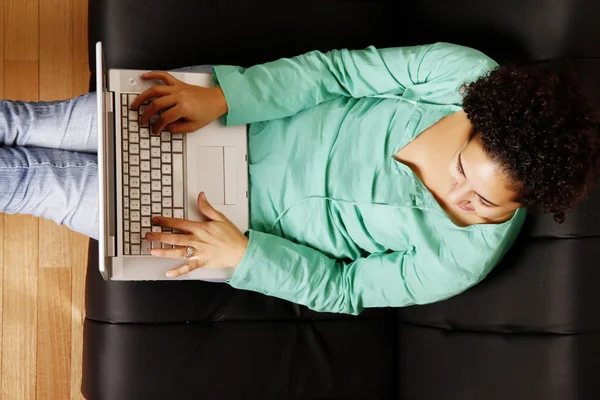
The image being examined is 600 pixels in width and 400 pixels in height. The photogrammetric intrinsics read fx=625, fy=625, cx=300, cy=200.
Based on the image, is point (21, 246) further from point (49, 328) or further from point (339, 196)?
point (339, 196)

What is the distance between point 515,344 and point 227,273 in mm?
545

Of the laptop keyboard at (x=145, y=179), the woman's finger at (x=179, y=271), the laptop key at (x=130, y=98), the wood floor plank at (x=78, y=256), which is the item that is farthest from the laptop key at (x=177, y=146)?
the wood floor plank at (x=78, y=256)

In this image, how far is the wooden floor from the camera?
1572 millimetres

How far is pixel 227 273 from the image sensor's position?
118 centimetres

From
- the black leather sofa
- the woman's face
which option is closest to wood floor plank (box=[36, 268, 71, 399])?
the black leather sofa

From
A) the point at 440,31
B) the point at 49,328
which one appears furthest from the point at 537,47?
the point at 49,328

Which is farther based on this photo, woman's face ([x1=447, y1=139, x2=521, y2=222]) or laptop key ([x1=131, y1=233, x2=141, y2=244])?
laptop key ([x1=131, y1=233, x2=141, y2=244])

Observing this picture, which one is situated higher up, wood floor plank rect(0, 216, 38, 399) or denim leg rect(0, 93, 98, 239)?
denim leg rect(0, 93, 98, 239)

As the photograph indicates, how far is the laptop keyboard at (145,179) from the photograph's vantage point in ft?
3.59

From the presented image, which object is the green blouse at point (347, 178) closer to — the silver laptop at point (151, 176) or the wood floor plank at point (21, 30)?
the silver laptop at point (151, 176)

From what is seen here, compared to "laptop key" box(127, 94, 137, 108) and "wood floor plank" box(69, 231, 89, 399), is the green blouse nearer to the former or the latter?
"laptop key" box(127, 94, 137, 108)

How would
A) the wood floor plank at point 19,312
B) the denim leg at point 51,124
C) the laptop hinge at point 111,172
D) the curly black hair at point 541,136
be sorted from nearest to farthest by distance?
the curly black hair at point 541,136 < the laptop hinge at point 111,172 < the denim leg at point 51,124 < the wood floor plank at point 19,312

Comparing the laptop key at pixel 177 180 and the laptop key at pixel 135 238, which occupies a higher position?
the laptop key at pixel 177 180

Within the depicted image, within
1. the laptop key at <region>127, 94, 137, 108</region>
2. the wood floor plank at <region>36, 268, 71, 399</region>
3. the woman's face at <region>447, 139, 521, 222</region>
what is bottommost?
the wood floor plank at <region>36, 268, 71, 399</region>
